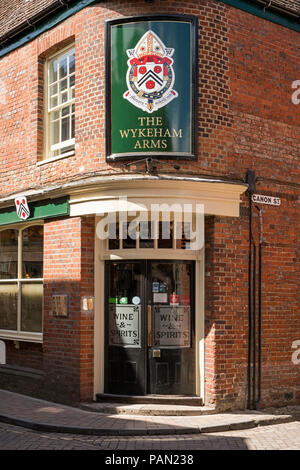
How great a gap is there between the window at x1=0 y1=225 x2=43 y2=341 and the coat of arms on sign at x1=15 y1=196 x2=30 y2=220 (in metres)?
0.32

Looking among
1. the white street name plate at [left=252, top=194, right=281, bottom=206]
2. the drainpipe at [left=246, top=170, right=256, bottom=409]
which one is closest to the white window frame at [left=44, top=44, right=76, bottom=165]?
the drainpipe at [left=246, top=170, right=256, bottom=409]

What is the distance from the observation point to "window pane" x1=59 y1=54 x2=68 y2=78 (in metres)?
11.2

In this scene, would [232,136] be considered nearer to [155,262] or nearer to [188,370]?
[155,262]

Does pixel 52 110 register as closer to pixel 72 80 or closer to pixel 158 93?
pixel 72 80

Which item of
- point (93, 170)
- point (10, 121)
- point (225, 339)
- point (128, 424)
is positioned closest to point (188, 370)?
point (225, 339)

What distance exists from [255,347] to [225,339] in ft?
2.21

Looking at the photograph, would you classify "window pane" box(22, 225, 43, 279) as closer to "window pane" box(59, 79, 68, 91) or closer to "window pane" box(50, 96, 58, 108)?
"window pane" box(50, 96, 58, 108)

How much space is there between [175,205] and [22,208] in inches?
137

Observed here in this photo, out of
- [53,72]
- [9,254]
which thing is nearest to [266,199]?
[53,72]

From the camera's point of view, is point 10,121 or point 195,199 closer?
point 195,199

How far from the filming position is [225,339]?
384 inches

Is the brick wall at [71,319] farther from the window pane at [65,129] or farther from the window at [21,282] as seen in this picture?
the window pane at [65,129]
